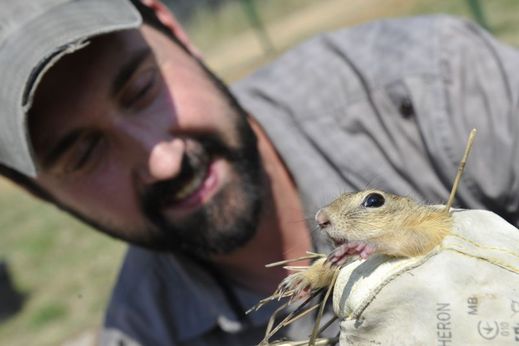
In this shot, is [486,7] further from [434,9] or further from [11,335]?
[11,335]

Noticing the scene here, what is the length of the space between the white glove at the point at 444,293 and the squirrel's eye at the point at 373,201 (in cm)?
8

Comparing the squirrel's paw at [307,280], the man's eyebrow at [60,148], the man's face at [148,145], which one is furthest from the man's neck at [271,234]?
the squirrel's paw at [307,280]

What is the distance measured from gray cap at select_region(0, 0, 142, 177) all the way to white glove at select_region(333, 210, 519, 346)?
113cm

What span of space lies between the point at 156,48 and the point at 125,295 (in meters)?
0.93

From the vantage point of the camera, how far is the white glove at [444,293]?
980mm

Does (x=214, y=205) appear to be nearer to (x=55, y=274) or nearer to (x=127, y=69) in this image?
(x=127, y=69)

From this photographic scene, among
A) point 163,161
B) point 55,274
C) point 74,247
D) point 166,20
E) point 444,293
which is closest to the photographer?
point 444,293

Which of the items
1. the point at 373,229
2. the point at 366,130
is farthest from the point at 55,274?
the point at 373,229

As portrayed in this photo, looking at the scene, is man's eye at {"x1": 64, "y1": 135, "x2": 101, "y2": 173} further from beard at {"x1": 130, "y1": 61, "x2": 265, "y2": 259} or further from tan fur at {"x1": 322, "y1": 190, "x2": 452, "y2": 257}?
tan fur at {"x1": 322, "y1": 190, "x2": 452, "y2": 257}

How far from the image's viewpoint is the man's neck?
238cm

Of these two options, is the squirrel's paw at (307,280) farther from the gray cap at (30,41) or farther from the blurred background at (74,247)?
the blurred background at (74,247)

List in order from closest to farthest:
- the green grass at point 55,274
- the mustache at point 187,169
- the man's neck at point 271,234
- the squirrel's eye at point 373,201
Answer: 1. the squirrel's eye at point 373,201
2. the mustache at point 187,169
3. the man's neck at point 271,234
4. the green grass at point 55,274

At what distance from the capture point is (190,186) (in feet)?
7.20

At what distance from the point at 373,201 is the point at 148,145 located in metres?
1.12
